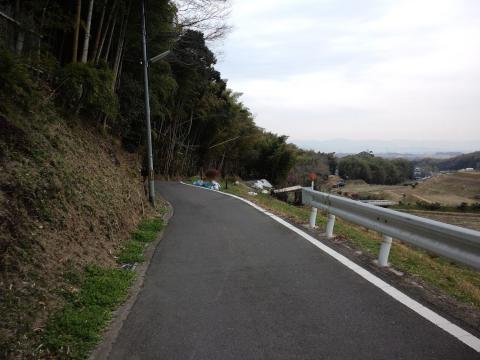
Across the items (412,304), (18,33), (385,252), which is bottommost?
(412,304)

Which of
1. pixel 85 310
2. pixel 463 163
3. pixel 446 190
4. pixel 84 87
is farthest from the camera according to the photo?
pixel 463 163

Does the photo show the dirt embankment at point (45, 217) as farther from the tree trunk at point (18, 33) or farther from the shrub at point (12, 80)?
the tree trunk at point (18, 33)

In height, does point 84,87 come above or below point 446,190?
above

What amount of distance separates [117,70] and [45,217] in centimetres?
985

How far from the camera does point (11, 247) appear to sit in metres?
4.01

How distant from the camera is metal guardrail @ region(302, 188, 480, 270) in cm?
391

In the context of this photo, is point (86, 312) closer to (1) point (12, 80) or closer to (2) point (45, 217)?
(2) point (45, 217)

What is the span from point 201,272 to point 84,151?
5035 millimetres

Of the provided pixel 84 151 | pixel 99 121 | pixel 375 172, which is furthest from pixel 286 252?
pixel 375 172

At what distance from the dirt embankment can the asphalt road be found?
2.78 feet

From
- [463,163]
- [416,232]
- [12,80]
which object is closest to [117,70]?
[12,80]

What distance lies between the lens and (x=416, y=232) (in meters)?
4.78

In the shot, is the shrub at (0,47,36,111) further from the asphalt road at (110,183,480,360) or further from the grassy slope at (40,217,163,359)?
the asphalt road at (110,183,480,360)

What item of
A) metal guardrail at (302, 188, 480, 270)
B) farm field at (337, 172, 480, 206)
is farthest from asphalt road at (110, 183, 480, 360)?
farm field at (337, 172, 480, 206)
